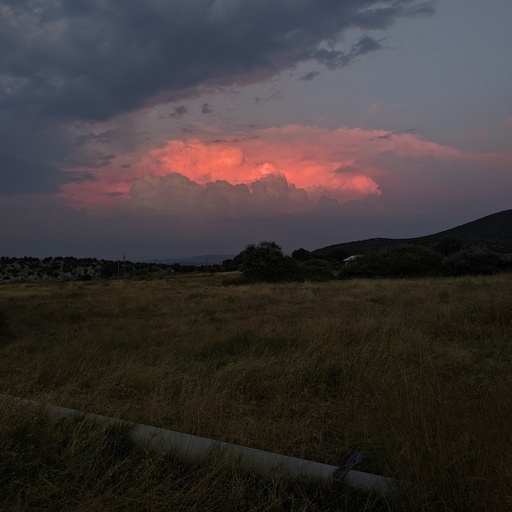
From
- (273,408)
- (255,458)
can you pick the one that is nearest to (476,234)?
(273,408)

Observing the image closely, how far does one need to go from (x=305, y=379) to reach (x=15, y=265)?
55868mm

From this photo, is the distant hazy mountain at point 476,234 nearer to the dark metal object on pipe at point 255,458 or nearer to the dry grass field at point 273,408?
the dry grass field at point 273,408

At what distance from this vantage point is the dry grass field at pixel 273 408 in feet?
7.89

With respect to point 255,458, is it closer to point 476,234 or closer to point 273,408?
point 273,408

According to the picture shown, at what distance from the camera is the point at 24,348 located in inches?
306

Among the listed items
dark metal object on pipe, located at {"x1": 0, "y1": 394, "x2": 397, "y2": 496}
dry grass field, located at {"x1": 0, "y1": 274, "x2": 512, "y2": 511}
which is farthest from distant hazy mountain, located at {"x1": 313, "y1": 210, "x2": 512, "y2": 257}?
dark metal object on pipe, located at {"x1": 0, "y1": 394, "x2": 397, "y2": 496}

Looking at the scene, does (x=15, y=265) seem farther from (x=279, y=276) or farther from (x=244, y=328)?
(x=244, y=328)

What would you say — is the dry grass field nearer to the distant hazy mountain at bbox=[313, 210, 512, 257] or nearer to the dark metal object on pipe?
the dark metal object on pipe

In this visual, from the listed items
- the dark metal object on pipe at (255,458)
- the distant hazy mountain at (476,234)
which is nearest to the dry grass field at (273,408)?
the dark metal object on pipe at (255,458)

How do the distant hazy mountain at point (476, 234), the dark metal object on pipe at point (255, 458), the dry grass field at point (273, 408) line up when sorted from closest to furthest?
1. the dry grass field at point (273, 408)
2. the dark metal object on pipe at point (255, 458)
3. the distant hazy mountain at point (476, 234)

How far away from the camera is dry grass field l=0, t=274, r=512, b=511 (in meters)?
2.41

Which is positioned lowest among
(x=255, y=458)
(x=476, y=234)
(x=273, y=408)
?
(x=273, y=408)

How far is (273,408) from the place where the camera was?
409 cm

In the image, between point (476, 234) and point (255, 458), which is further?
point (476, 234)
